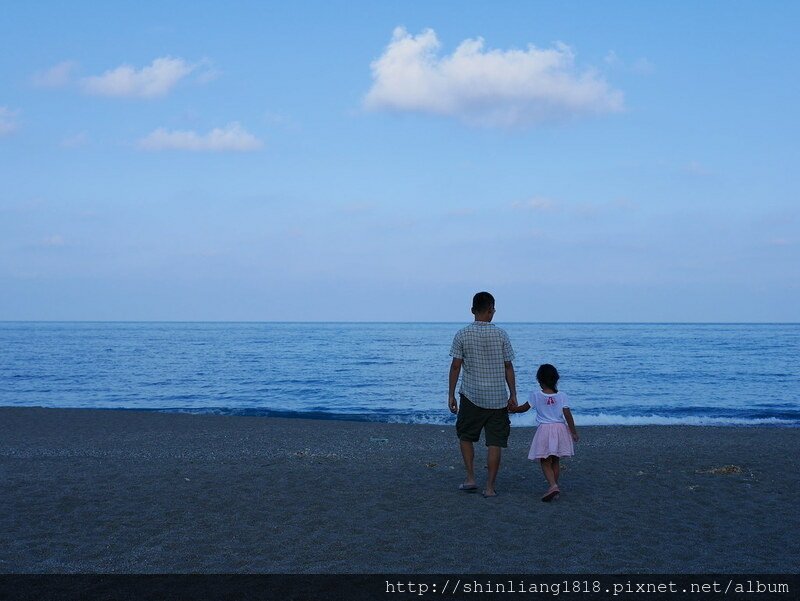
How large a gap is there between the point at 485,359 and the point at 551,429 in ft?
3.27

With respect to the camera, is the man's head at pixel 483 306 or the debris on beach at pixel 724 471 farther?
the debris on beach at pixel 724 471

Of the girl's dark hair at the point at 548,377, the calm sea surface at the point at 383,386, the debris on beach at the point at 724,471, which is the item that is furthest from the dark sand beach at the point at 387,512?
the calm sea surface at the point at 383,386

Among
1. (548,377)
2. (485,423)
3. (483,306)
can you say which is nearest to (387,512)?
(485,423)

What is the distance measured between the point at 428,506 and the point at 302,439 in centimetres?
706

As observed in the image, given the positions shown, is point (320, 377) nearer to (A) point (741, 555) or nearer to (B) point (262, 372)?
(B) point (262, 372)

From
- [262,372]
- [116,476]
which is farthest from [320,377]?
[116,476]

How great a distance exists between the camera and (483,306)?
7012 millimetres

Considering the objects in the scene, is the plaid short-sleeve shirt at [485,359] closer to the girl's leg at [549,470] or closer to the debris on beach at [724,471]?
the girl's leg at [549,470]

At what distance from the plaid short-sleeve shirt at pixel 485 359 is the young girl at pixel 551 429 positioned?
289 millimetres

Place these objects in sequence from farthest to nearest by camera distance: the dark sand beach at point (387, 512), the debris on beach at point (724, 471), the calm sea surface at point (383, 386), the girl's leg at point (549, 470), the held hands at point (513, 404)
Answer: the calm sea surface at point (383, 386)
the debris on beach at point (724, 471)
the girl's leg at point (549, 470)
the held hands at point (513, 404)
the dark sand beach at point (387, 512)

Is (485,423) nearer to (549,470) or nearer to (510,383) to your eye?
(510,383)

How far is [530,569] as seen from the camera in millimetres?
4875

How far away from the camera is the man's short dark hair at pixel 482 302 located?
7.02 metres
